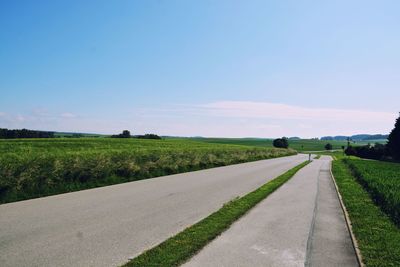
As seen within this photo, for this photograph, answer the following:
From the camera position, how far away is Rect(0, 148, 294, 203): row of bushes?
1145 centimetres

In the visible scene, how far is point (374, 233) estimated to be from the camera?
7938mm

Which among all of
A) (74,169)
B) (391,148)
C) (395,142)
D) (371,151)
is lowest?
(74,169)

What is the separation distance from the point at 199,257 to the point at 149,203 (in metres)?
5.48

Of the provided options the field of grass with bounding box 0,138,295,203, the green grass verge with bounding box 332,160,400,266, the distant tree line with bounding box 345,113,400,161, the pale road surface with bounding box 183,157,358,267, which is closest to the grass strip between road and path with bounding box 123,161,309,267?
the pale road surface with bounding box 183,157,358,267

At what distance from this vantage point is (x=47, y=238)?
7.00 metres

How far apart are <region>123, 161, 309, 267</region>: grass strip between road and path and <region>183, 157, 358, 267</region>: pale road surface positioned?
7.3 inches

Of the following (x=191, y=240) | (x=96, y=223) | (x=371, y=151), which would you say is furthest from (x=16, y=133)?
(x=371, y=151)

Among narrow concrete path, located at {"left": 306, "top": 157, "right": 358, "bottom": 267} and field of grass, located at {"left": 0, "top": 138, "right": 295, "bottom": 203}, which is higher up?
field of grass, located at {"left": 0, "top": 138, "right": 295, "bottom": 203}

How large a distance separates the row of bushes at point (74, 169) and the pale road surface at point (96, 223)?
81 centimetres

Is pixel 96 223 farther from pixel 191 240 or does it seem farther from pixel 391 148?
pixel 391 148

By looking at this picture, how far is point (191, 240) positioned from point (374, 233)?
4591 mm

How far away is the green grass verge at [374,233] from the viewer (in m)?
6.25

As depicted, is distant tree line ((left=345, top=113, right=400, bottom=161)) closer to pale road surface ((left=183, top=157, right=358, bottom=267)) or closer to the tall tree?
the tall tree

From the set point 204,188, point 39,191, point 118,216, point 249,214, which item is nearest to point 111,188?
point 39,191
